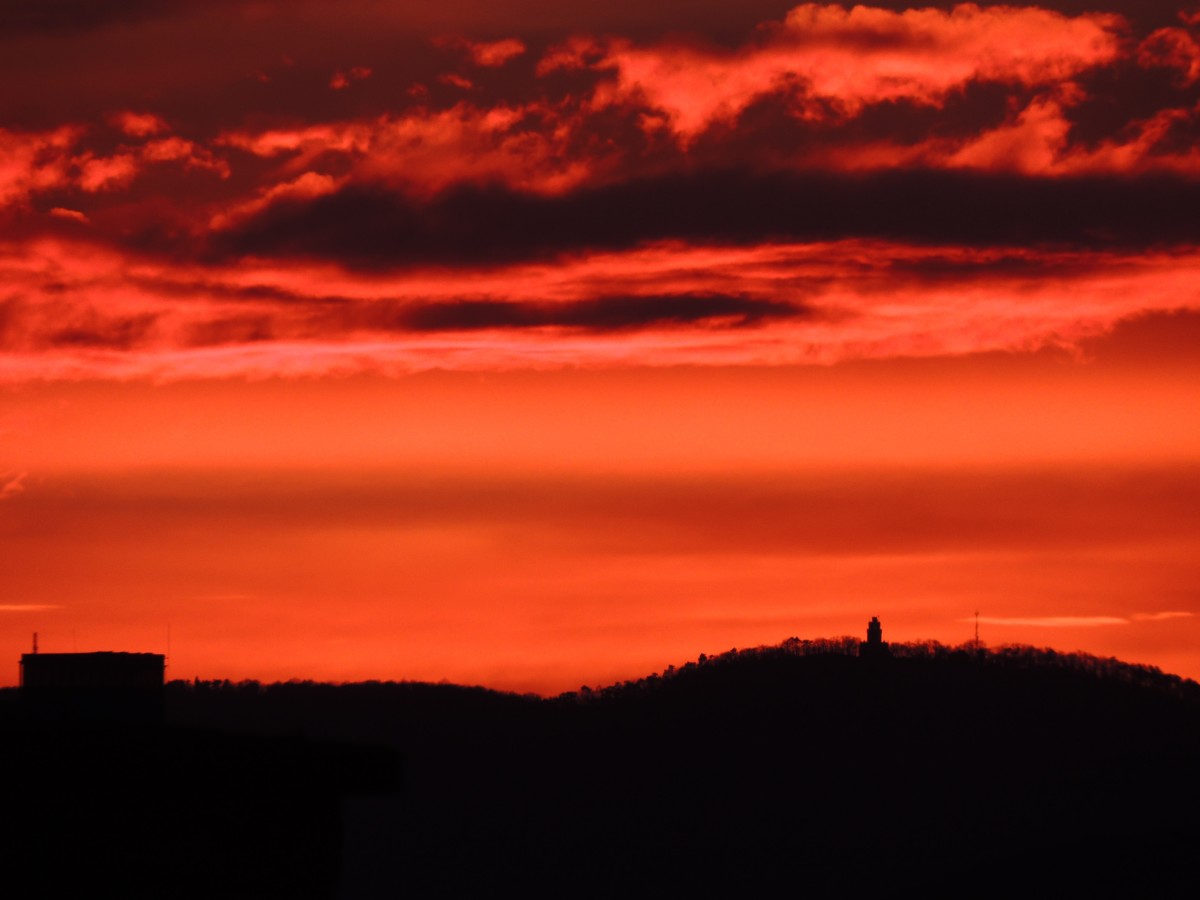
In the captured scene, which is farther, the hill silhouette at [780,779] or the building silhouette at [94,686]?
the hill silhouette at [780,779]

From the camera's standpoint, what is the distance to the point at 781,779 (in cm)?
17888

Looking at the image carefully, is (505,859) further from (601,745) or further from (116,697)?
(116,697)

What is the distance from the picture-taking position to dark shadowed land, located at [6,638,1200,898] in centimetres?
16338

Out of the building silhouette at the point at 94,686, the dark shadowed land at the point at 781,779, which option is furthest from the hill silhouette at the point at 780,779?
the building silhouette at the point at 94,686

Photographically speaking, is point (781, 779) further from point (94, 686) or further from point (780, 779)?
point (94, 686)

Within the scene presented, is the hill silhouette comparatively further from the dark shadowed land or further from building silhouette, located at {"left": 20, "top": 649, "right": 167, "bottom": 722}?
building silhouette, located at {"left": 20, "top": 649, "right": 167, "bottom": 722}

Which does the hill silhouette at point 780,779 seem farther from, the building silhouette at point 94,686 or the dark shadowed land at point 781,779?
the building silhouette at point 94,686

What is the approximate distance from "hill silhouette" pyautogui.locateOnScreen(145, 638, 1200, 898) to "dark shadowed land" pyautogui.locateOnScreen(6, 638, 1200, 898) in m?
0.20

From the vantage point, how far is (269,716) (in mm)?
122500

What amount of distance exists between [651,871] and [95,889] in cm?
16047

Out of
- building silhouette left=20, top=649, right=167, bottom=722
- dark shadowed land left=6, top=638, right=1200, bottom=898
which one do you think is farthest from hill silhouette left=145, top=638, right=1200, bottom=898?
building silhouette left=20, top=649, right=167, bottom=722

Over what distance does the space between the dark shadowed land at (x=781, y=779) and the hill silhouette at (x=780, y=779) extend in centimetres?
20

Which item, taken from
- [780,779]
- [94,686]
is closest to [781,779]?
[780,779]

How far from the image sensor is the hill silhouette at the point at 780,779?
538 feet
